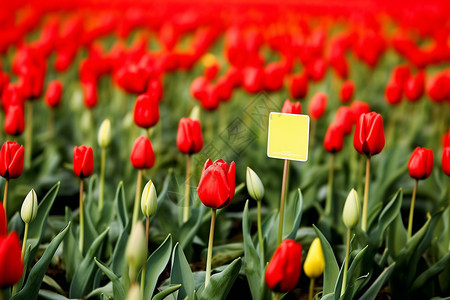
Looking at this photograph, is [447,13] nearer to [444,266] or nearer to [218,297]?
[444,266]

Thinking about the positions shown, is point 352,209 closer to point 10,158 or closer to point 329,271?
point 329,271

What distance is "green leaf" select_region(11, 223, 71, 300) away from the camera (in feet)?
5.09

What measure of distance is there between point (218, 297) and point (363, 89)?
11.2 feet

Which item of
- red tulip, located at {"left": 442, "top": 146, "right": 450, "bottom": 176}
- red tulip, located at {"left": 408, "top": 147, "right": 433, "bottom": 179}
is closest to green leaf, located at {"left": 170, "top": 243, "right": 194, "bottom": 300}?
red tulip, located at {"left": 408, "top": 147, "right": 433, "bottom": 179}

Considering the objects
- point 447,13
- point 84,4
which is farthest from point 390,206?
point 84,4

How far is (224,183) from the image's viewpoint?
141 cm

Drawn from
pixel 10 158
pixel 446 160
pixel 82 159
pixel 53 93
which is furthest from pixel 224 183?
pixel 53 93

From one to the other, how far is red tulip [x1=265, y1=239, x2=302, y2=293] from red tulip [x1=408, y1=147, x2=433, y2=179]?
728mm

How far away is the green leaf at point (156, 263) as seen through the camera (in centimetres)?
163

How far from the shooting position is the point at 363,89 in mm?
4598

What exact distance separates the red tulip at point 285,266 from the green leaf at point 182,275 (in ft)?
1.25

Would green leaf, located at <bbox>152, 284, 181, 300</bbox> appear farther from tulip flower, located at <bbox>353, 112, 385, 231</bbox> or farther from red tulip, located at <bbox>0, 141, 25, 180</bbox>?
tulip flower, located at <bbox>353, 112, 385, 231</bbox>

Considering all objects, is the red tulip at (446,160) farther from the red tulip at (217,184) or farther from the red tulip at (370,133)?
the red tulip at (217,184)

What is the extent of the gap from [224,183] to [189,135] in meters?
0.50
